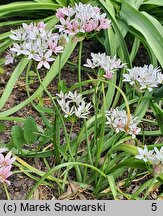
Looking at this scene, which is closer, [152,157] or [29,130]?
[152,157]

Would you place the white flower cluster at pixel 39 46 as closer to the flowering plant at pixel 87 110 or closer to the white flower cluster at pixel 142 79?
the flowering plant at pixel 87 110

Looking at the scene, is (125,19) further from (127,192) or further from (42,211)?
(42,211)

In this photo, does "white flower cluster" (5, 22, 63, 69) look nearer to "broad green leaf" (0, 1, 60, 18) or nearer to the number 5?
the number 5

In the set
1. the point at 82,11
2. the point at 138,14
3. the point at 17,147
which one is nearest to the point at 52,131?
the point at 17,147

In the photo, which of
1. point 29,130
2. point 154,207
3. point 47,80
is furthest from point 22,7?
point 154,207

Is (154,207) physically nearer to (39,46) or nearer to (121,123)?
(121,123)

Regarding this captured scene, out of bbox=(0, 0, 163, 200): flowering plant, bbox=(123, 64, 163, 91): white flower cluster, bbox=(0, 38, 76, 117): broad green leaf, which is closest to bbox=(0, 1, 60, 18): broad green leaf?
bbox=(0, 0, 163, 200): flowering plant
